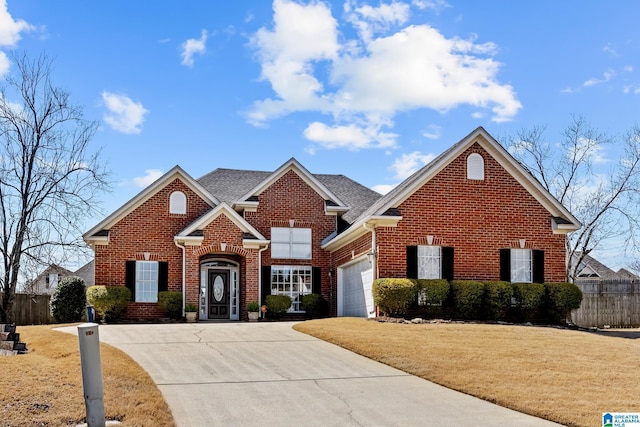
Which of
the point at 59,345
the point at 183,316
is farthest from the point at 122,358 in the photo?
the point at 183,316

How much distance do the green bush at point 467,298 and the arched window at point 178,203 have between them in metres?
11.3

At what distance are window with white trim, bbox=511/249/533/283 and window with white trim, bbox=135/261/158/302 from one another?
13.3 m

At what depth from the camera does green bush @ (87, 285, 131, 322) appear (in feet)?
86.5

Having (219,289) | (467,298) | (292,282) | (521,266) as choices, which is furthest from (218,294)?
(521,266)

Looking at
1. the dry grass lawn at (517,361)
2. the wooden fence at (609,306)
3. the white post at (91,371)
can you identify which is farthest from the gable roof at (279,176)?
the white post at (91,371)

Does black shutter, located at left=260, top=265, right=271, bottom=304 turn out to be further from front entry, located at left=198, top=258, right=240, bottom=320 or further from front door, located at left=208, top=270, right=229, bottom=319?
front door, located at left=208, top=270, right=229, bottom=319

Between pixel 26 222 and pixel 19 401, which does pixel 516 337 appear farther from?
pixel 26 222

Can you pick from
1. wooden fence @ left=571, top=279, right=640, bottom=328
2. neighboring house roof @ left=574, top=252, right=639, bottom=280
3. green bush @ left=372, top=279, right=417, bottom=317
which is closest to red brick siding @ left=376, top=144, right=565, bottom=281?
green bush @ left=372, top=279, right=417, bottom=317

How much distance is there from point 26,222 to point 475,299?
16042 millimetres

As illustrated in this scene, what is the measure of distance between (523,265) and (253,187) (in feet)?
39.5

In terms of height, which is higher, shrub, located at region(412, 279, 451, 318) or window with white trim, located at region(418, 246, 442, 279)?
window with white trim, located at region(418, 246, 442, 279)

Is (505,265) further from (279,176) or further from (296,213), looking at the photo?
(279,176)

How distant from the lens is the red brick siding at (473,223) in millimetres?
23766

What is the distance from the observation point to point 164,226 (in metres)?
28.2
